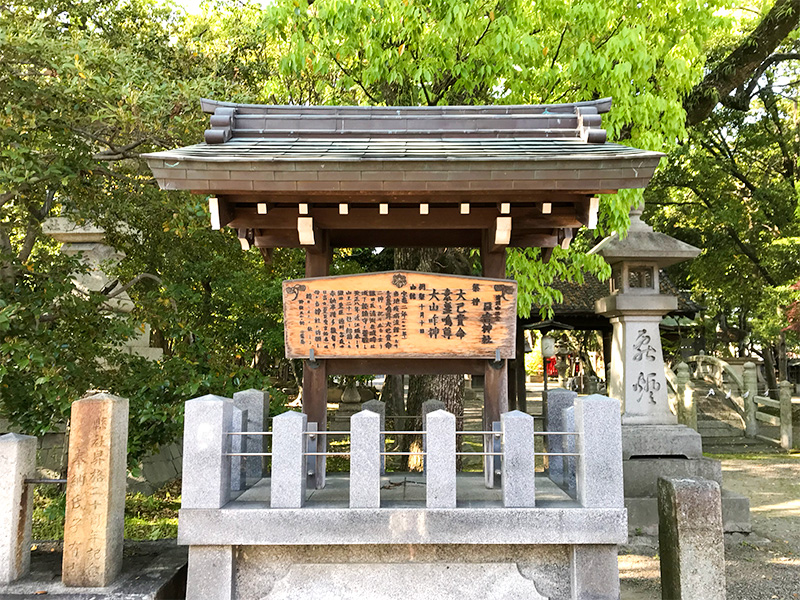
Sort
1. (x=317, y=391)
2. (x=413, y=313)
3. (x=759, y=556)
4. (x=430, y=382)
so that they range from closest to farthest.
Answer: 1. (x=413, y=313)
2. (x=317, y=391)
3. (x=759, y=556)
4. (x=430, y=382)

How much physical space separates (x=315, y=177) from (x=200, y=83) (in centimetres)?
434

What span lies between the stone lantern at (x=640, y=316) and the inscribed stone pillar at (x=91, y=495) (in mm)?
7772

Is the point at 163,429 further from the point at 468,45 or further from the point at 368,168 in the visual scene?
the point at 468,45

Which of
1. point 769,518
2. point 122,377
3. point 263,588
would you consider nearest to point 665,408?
point 769,518

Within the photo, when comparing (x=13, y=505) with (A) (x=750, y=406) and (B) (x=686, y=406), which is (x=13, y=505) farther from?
(A) (x=750, y=406)

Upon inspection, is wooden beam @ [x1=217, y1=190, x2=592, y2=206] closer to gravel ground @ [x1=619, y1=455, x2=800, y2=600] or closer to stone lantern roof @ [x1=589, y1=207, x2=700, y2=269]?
stone lantern roof @ [x1=589, y1=207, x2=700, y2=269]

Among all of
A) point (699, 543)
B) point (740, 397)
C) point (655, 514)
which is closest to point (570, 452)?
point (699, 543)

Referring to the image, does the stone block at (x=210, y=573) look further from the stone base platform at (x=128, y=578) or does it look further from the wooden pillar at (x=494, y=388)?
the wooden pillar at (x=494, y=388)

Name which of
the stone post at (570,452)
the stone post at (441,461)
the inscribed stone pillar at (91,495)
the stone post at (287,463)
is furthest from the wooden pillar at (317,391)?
the stone post at (570,452)

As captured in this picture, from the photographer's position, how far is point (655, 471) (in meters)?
9.27

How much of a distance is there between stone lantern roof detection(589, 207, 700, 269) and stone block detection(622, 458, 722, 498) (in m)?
3.37

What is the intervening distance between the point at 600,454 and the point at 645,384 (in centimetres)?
542

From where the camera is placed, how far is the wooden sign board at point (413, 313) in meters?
5.98

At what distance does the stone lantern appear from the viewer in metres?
9.74
